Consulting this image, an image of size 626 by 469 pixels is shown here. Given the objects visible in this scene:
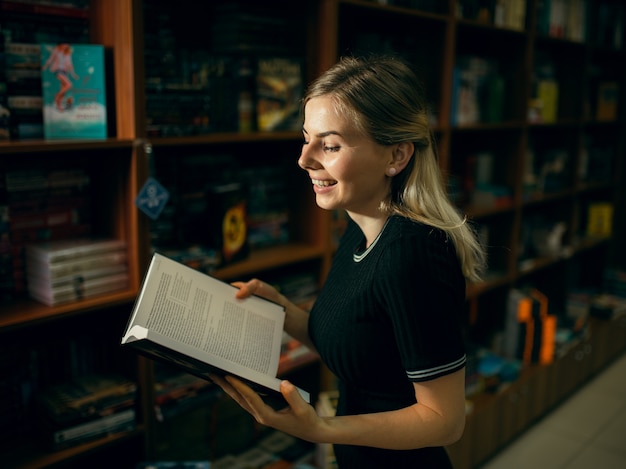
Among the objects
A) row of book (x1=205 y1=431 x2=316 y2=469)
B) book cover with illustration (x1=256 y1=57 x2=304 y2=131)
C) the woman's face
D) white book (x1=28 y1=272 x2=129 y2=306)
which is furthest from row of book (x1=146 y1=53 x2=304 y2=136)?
row of book (x1=205 y1=431 x2=316 y2=469)

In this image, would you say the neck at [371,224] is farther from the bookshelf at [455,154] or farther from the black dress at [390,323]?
the bookshelf at [455,154]

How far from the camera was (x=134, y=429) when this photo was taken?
177cm

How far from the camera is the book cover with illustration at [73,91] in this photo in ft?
5.21

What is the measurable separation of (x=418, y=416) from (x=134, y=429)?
97 cm

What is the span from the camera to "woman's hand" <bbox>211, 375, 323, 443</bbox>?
109 cm

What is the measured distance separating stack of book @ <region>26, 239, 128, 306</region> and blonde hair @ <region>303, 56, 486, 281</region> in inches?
30.1

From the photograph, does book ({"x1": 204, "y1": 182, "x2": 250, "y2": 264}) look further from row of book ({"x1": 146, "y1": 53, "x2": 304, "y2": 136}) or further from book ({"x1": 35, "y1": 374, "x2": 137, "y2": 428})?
book ({"x1": 35, "y1": 374, "x2": 137, "y2": 428})

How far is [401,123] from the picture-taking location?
4.03 feet

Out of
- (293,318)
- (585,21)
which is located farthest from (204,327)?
(585,21)

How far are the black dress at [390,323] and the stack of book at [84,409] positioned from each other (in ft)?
2.16

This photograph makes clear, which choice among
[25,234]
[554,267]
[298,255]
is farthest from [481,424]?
A: [25,234]

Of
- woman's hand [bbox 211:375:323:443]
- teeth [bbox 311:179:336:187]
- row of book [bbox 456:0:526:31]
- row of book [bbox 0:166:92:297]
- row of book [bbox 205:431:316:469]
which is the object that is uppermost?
row of book [bbox 456:0:526:31]

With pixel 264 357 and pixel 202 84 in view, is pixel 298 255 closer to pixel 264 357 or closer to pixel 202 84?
pixel 202 84

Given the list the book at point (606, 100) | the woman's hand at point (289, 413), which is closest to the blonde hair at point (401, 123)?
the woman's hand at point (289, 413)
